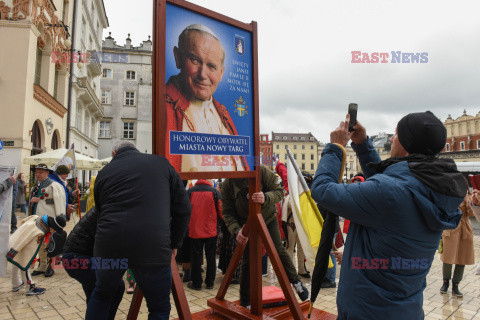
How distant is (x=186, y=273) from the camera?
606 centimetres

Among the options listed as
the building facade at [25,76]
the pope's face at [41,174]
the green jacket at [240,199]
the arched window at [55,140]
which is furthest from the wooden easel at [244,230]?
the arched window at [55,140]

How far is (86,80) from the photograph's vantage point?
2306cm

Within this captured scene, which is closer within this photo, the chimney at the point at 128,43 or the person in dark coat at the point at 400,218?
the person in dark coat at the point at 400,218

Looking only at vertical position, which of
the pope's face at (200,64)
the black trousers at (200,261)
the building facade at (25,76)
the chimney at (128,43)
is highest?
the chimney at (128,43)

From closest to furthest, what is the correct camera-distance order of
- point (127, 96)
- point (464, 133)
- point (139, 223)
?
point (139, 223) → point (127, 96) → point (464, 133)

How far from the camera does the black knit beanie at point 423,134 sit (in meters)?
1.67

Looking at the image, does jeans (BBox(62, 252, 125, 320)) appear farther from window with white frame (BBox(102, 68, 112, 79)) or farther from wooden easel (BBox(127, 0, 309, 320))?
window with white frame (BBox(102, 68, 112, 79))

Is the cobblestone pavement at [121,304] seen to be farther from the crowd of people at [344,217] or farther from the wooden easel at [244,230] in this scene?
the wooden easel at [244,230]

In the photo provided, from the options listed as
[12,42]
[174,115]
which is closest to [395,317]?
[174,115]

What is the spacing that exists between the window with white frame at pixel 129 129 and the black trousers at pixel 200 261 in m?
36.6

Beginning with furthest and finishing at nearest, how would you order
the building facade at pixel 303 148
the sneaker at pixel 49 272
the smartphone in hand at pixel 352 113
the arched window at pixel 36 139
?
the building facade at pixel 303 148
the arched window at pixel 36 139
the sneaker at pixel 49 272
the smartphone in hand at pixel 352 113

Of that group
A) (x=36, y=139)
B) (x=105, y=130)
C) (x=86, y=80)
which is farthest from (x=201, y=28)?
(x=105, y=130)

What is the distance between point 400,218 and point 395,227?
56mm

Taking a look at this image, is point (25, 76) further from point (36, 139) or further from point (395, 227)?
point (395, 227)
